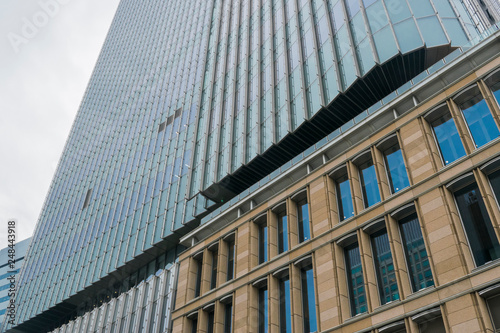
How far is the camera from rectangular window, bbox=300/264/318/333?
75.9 ft

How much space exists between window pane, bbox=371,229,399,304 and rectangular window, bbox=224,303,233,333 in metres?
9.84

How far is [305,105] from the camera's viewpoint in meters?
31.5

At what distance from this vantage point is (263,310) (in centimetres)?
2623

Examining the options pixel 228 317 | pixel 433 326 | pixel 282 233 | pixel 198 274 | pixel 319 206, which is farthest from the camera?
pixel 198 274

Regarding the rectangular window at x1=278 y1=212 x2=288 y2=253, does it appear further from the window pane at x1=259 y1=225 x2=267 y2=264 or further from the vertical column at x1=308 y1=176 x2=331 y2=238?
the vertical column at x1=308 y1=176 x2=331 y2=238

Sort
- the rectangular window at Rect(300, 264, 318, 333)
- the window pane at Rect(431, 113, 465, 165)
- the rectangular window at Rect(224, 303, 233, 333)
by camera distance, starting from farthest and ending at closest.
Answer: the rectangular window at Rect(224, 303, 233, 333) < the rectangular window at Rect(300, 264, 318, 333) < the window pane at Rect(431, 113, 465, 165)

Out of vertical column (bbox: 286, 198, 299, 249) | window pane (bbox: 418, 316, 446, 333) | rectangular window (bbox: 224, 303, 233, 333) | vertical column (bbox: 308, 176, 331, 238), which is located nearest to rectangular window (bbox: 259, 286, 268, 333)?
rectangular window (bbox: 224, 303, 233, 333)

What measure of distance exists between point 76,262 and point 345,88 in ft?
125

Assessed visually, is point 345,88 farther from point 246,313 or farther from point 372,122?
point 246,313

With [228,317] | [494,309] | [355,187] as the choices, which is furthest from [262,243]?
[494,309]

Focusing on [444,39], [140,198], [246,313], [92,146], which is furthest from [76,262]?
[444,39]

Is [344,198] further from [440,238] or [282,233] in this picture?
[440,238]

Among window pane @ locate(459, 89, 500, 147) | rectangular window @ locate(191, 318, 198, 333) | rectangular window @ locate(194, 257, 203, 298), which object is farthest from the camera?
rectangular window @ locate(194, 257, 203, 298)

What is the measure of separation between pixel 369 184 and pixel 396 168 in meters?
1.69
